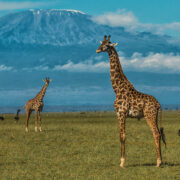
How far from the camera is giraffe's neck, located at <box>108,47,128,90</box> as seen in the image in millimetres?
18723

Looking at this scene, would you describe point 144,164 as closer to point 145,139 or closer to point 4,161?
point 4,161

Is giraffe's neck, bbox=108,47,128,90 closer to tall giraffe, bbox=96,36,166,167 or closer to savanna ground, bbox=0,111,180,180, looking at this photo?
tall giraffe, bbox=96,36,166,167

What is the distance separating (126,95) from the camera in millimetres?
18141

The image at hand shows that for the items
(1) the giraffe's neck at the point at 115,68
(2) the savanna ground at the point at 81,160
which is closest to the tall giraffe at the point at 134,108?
(1) the giraffe's neck at the point at 115,68

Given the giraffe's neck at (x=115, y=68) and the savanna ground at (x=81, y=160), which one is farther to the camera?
the giraffe's neck at (x=115, y=68)

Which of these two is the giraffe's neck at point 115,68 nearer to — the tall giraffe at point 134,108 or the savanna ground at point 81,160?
the tall giraffe at point 134,108

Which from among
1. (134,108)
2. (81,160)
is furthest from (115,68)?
(81,160)

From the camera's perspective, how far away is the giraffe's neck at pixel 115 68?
61.4 feet

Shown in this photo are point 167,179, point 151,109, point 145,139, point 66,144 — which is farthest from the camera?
point 145,139

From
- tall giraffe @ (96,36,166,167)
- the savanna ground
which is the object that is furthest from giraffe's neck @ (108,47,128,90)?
the savanna ground

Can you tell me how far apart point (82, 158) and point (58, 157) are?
4.25ft

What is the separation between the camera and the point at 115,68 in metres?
18.8

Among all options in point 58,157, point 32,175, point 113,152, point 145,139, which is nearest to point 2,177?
point 32,175

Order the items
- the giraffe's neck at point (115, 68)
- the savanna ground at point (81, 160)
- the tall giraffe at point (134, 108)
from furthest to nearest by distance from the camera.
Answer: the giraffe's neck at point (115, 68) → the tall giraffe at point (134, 108) → the savanna ground at point (81, 160)
